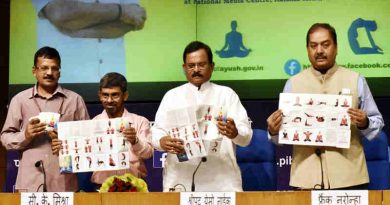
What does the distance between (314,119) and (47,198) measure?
144cm

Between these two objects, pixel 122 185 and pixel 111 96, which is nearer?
pixel 122 185

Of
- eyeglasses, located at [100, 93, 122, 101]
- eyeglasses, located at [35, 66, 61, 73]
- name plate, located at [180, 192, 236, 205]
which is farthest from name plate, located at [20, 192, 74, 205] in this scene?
eyeglasses, located at [35, 66, 61, 73]

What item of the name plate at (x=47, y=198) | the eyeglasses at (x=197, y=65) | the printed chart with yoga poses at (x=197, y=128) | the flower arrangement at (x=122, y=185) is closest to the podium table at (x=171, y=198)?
the name plate at (x=47, y=198)

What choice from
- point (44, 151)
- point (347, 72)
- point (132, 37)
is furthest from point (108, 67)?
point (347, 72)

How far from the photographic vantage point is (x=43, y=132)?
13.8 ft

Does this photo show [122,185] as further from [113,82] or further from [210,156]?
[113,82]

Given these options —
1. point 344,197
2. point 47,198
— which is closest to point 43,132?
point 47,198

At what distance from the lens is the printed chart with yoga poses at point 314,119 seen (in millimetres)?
3891

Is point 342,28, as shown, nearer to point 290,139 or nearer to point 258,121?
point 258,121

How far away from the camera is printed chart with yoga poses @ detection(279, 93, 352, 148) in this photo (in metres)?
3.89

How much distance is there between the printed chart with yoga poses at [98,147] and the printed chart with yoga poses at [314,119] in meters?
0.88

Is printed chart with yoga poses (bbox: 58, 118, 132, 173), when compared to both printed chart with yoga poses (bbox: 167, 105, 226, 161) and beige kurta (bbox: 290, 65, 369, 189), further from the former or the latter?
beige kurta (bbox: 290, 65, 369, 189)

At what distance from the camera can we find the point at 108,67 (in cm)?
559

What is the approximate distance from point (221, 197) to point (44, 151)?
1.40m
